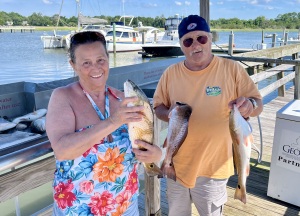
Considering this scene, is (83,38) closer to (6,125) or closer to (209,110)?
(209,110)

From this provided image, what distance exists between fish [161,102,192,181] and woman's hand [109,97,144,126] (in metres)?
0.53

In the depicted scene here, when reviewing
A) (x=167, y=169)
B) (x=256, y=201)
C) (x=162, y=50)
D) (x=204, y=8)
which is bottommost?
(x=256, y=201)

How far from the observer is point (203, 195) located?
2.06 meters

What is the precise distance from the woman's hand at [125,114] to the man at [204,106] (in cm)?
79

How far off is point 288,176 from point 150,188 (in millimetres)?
1462

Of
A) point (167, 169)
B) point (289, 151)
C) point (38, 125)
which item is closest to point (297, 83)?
point (289, 151)

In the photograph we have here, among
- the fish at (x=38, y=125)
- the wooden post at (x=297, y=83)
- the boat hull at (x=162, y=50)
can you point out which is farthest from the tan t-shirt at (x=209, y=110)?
the boat hull at (x=162, y=50)

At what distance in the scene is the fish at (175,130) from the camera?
1.72m

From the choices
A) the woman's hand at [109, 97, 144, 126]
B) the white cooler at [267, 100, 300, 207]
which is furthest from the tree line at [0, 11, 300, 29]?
the woman's hand at [109, 97, 144, 126]

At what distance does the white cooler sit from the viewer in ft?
8.86

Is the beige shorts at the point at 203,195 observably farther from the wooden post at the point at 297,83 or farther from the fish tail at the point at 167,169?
the wooden post at the point at 297,83

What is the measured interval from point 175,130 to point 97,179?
23.2 inches

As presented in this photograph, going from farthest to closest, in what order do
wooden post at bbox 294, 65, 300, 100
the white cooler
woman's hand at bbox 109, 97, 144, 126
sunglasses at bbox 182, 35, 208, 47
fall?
wooden post at bbox 294, 65, 300, 100
the white cooler
sunglasses at bbox 182, 35, 208, 47
woman's hand at bbox 109, 97, 144, 126

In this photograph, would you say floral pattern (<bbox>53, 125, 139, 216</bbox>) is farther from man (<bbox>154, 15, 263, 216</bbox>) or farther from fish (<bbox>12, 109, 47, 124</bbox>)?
fish (<bbox>12, 109, 47, 124</bbox>)
